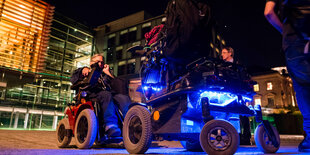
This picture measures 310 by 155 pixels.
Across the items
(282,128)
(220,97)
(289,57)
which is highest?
(289,57)

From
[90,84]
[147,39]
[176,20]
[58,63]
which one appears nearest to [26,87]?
[90,84]

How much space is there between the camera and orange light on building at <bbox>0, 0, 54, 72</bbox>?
1420 cm

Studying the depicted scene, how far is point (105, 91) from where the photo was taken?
3775 millimetres

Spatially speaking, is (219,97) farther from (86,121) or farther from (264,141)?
(86,121)

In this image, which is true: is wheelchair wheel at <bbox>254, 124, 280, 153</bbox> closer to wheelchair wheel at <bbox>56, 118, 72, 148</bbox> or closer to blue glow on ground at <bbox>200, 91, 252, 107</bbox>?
blue glow on ground at <bbox>200, 91, 252, 107</bbox>

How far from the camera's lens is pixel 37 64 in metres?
15.4

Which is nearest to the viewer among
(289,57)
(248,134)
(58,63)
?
(289,57)

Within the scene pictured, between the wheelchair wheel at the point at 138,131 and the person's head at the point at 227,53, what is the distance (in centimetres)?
234

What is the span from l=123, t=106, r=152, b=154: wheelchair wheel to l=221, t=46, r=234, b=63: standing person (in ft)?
7.69

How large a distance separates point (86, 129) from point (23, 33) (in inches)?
547

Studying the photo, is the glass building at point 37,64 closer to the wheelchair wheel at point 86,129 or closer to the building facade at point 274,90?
the wheelchair wheel at point 86,129

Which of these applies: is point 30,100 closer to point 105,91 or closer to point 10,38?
point 105,91

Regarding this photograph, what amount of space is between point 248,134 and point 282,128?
17.8m

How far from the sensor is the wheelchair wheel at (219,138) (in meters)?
1.93
